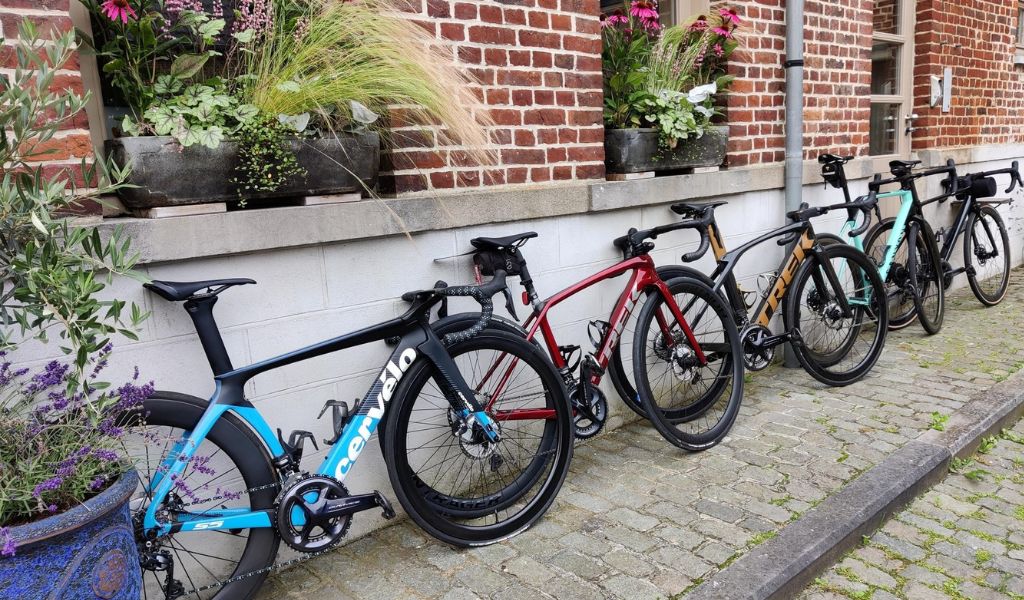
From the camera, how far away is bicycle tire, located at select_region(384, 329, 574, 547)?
266 cm

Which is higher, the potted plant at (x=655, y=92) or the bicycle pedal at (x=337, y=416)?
the potted plant at (x=655, y=92)

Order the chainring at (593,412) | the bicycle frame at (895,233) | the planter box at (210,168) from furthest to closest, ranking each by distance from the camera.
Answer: the bicycle frame at (895,233), the chainring at (593,412), the planter box at (210,168)

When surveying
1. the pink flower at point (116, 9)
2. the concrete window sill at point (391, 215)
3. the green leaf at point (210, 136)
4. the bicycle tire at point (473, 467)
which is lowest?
the bicycle tire at point (473, 467)

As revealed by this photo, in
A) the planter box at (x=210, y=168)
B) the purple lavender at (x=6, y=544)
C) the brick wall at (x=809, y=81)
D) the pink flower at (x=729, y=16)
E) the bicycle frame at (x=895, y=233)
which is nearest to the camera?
the purple lavender at (x=6, y=544)

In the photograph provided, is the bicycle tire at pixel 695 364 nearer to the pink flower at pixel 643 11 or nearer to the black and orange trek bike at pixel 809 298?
the black and orange trek bike at pixel 809 298

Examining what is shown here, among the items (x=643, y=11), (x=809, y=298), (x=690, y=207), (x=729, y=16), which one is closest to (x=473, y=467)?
(x=690, y=207)

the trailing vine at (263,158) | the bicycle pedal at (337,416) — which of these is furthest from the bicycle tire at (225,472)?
the trailing vine at (263,158)

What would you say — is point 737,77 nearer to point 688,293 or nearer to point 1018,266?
point 688,293

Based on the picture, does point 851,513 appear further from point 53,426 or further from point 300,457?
point 53,426

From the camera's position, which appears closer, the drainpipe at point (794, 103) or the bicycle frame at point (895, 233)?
the drainpipe at point (794, 103)

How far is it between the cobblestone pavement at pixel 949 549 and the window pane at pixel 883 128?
350cm

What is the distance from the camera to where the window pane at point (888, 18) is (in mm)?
6344

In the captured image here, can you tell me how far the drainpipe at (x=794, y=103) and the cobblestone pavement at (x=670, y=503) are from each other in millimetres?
740

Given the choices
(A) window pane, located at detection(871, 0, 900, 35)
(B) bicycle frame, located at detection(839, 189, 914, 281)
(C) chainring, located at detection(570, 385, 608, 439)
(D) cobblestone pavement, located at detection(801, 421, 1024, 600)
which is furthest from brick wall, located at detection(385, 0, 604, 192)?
(A) window pane, located at detection(871, 0, 900, 35)
